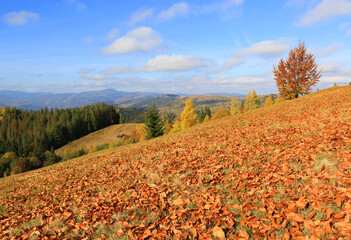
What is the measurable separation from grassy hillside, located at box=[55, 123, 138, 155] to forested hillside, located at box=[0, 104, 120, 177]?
723 cm

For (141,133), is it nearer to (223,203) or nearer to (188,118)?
(188,118)

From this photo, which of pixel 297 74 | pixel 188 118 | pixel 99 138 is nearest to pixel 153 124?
pixel 188 118

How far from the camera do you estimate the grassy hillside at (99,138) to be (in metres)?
119

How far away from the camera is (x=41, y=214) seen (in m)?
6.23

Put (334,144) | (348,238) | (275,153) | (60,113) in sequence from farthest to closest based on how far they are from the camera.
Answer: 1. (60,113)
2. (275,153)
3. (334,144)
4. (348,238)

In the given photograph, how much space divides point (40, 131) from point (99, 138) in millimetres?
41154

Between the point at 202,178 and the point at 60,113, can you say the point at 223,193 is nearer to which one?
the point at 202,178

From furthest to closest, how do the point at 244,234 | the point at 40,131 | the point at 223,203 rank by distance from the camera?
the point at 40,131, the point at 223,203, the point at 244,234

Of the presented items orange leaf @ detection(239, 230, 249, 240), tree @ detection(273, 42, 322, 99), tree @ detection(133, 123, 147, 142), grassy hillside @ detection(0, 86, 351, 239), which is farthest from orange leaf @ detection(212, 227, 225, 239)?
tree @ detection(133, 123, 147, 142)

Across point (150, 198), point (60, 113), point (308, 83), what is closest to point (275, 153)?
point (150, 198)

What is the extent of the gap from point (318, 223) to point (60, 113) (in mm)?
184287

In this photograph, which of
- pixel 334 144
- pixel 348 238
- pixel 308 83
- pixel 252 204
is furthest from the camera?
pixel 308 83

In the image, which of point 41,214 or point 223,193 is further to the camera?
point 41,214

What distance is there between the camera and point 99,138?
424ft
